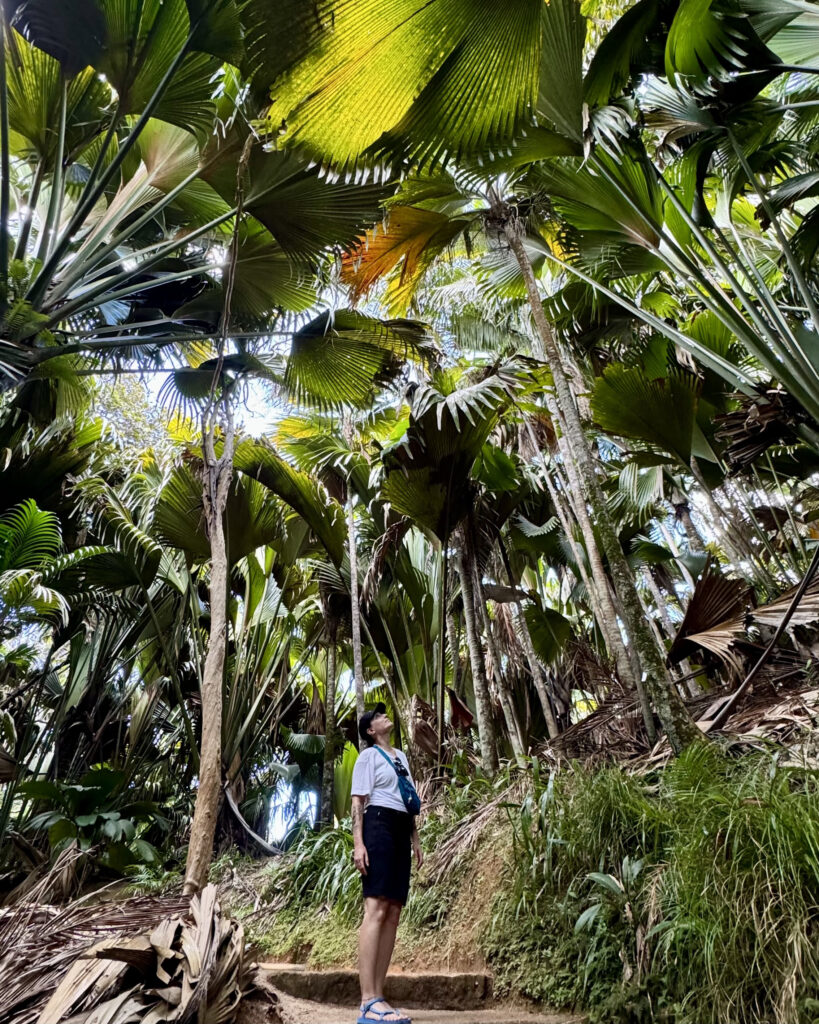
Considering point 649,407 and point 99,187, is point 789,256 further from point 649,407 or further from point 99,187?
point 99,187

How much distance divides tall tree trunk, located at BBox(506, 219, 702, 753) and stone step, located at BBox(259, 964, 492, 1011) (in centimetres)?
139

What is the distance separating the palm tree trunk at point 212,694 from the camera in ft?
8.26

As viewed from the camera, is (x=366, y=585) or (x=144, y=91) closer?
(x=144, y=91)

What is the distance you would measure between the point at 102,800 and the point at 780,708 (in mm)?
5170

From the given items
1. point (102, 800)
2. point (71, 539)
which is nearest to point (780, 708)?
point (102, 800)

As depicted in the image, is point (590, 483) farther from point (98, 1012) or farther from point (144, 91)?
point (144, 91)

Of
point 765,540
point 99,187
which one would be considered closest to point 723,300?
point 765,540

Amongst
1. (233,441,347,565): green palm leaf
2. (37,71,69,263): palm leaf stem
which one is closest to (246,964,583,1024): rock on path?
(233,441,347,565): green palm leaf

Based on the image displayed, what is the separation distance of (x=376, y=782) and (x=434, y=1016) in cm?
93

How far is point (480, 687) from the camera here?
443 centimetres

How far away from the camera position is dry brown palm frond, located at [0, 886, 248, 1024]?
181 cm

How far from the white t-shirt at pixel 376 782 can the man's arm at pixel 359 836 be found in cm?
3

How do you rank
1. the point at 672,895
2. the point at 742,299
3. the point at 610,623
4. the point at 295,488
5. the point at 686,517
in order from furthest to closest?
the point at 686,517, the point at 295,488, the point at 610,623, the point at 742,299, the point at 672,895

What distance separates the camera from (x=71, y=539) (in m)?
6.26
